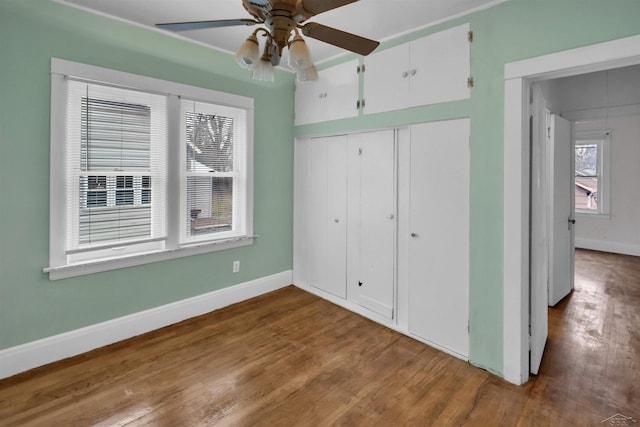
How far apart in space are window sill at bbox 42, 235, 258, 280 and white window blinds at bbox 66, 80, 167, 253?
13 cm

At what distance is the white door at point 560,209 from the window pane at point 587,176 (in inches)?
130

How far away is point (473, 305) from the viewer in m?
2.43

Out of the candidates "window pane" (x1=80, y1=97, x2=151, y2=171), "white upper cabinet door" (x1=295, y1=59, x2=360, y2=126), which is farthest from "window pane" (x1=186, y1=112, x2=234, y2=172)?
"white upper cabinet door" (x1=295, y1=59, x2=360, y2=126)

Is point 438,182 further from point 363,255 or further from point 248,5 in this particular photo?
point 248,5

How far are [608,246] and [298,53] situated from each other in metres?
7.06

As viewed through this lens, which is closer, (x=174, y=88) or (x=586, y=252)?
(x=174, y=88)

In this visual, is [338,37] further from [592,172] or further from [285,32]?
[592,172]

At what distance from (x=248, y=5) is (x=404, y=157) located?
1908 millimetres

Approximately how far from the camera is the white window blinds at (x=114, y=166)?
2.49 meters

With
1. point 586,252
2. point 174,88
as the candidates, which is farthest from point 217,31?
point 586,252

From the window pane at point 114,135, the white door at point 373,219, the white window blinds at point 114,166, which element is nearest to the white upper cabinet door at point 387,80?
the white door at point 373,219

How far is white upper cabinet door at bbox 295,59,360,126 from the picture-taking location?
3244mm

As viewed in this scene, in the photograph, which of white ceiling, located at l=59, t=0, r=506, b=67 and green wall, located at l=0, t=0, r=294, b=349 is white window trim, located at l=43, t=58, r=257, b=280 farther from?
white ceiling, located at l=59, t=0, r=506, b=67

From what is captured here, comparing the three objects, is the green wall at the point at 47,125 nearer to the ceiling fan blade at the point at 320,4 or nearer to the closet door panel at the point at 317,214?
the closet door panel at the point at 317,214
